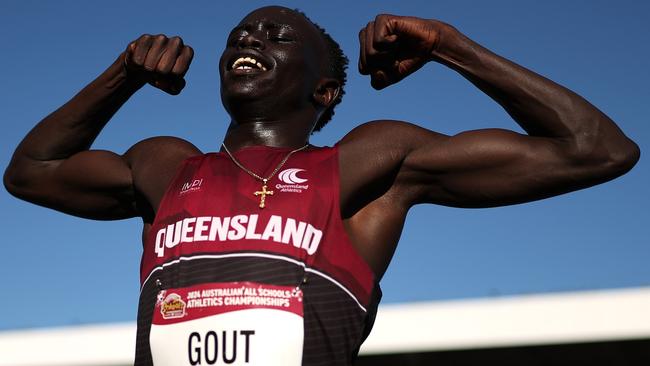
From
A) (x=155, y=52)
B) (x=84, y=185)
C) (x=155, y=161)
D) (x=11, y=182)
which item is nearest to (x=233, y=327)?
(x=155, y=161)

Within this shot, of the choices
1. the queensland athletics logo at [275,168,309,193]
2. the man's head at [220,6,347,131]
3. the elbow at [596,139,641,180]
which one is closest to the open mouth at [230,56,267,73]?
the man's head at [220,6,347,131]

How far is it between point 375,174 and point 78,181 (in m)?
1.20

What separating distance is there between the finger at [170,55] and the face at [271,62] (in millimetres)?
201

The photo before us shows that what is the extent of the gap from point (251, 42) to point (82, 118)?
0.73 metres

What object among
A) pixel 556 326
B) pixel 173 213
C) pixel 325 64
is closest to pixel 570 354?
pixel 556 326

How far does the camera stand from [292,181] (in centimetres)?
339

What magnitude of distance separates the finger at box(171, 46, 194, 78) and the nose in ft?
0.69

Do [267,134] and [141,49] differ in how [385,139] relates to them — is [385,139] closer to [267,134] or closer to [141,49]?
[267,134]

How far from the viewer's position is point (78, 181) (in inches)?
149

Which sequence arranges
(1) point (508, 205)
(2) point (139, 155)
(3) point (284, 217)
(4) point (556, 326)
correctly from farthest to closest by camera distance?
1. (4) point (556, 326)
2. (2) point (139, 155)
3. (1) point (508, 205)
4. (3) point (284, 217)

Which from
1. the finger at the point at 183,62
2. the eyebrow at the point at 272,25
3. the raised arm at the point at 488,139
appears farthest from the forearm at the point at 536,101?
the finger at the point at 183,62

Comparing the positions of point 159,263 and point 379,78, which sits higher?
point 379,78

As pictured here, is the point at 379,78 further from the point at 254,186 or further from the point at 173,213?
the point at 173,213

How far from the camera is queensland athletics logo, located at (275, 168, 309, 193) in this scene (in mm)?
3357
